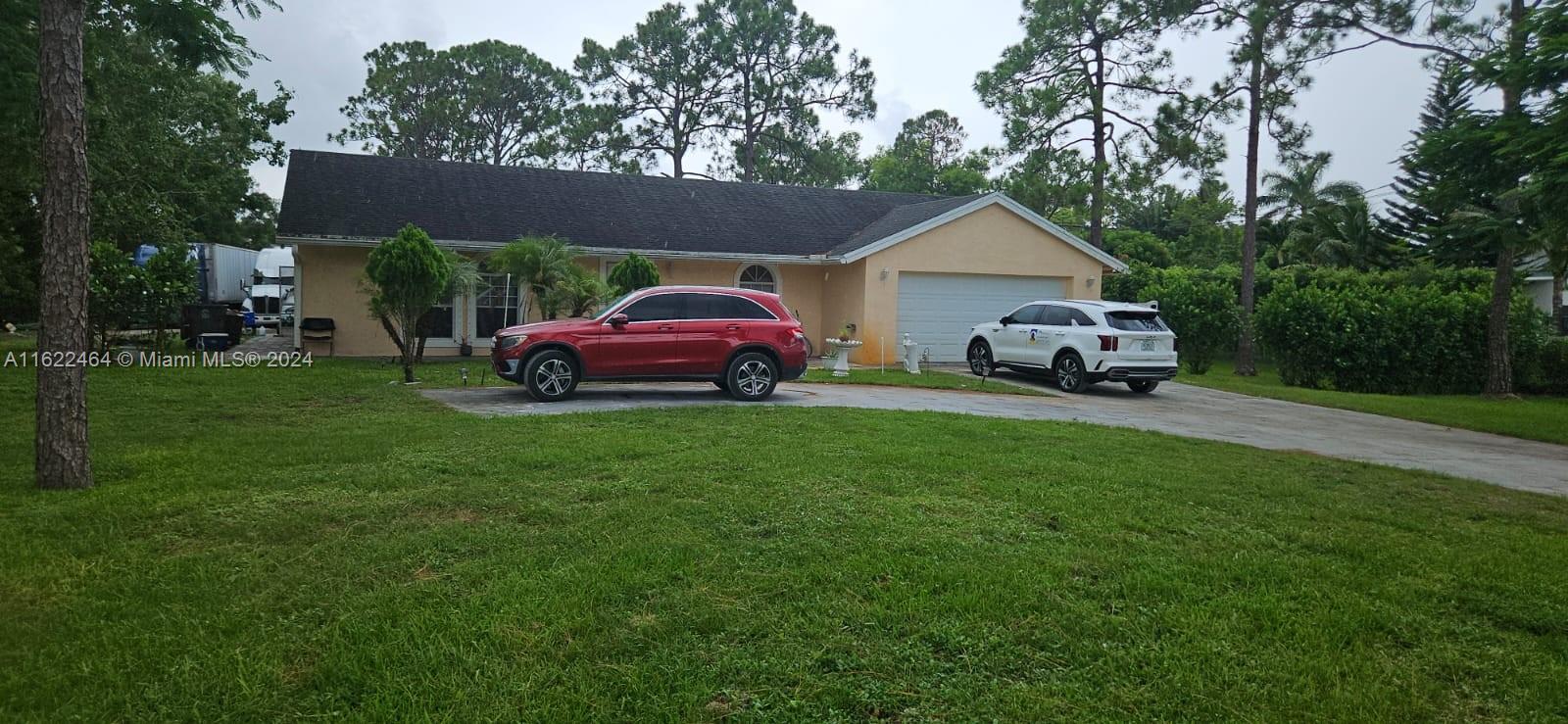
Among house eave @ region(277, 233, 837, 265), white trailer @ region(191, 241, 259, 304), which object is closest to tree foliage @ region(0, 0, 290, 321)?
white trailer @ region(191, 241, 259, 304)

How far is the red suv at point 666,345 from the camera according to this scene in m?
11.5

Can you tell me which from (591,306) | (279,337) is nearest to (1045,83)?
(591,306)

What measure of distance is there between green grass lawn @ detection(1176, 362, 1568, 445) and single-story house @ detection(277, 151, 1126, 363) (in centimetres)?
480

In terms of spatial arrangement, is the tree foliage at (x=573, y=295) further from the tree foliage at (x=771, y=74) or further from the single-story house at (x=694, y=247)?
the tree foliage at (x=771, y=74)

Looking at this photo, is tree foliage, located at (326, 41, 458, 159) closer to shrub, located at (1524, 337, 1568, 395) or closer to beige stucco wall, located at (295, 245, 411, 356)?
beige stucco wall, located at (295, 245, 411, 356)

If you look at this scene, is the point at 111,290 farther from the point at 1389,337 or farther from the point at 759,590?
the point at 1389,337

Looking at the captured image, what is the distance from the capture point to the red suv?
11.5m

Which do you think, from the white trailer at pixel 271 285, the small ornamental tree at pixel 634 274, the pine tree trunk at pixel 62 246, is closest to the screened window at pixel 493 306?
the small ornamental tree at pixel 634 274

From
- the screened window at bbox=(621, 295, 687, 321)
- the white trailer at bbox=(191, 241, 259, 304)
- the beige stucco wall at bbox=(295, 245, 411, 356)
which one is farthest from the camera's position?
the white trailer at bbox=(191, 241, 259, 304)

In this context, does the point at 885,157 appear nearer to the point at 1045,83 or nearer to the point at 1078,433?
the point at 1045,83

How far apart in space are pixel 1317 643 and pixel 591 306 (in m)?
14.4

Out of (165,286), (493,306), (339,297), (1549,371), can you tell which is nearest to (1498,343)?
(1549,371)

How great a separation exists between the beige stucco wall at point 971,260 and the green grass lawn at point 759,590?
12116mm

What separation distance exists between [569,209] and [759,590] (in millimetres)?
17971
